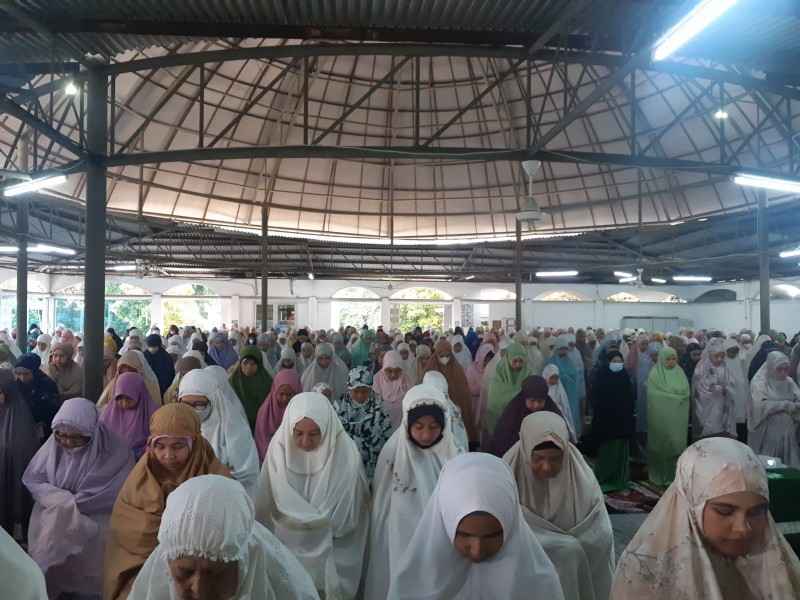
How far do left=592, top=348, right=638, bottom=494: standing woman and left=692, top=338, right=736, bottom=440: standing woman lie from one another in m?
1.54

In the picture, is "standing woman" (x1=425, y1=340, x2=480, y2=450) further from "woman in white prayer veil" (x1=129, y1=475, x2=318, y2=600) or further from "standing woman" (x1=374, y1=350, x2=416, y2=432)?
"woman in white prayer veil" (x1=129, y1=475, x2=318, y2=600)

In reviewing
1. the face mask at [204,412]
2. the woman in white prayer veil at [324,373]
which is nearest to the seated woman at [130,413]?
the face mask at [204,412]

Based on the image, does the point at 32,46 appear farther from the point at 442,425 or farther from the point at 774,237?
the point at 774,237

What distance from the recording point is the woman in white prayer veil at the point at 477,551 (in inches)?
73.7

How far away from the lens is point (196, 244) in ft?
68.0

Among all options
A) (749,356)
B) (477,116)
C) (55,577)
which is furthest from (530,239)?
(55,577)

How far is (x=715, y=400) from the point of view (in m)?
7.02

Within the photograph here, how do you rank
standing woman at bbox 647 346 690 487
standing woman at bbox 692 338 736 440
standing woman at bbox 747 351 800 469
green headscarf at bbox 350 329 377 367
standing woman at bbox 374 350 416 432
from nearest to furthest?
standing woman at bbox 374 350 416 432 → standing woman at bbox 747 351 800 469 → standing woman at bbox 647 346 690 487 → standing woman at bbox 692 338 736 440 → green headscarf at bbox 350 329 377 367

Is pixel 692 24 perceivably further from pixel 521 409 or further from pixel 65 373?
pixel 65 373

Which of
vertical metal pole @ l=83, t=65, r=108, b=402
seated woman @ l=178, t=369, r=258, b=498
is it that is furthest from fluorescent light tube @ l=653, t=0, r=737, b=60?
vertical metal pole @ l=83, t=65, r=108, b=402

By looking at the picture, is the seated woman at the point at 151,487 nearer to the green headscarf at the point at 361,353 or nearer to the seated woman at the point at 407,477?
the seated woman at the point at 407,477

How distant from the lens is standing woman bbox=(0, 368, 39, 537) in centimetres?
404

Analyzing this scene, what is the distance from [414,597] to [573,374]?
671cm

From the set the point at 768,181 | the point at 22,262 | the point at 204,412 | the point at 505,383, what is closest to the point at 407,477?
the point at 204,412
